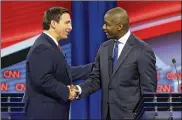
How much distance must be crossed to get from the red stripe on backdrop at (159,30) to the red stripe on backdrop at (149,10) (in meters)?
0.11

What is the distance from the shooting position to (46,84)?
12.0ft

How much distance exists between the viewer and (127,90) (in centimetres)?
404

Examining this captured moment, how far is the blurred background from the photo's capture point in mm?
6035

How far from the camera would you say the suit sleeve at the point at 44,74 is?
12.0 ft

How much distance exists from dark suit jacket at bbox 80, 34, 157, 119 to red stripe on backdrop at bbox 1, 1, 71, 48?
83.5 inches

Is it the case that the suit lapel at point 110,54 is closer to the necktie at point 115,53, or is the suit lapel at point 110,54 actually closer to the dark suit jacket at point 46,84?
the necktie at point 115,53

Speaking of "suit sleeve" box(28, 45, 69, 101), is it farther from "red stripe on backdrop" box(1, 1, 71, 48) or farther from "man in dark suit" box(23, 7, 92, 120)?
"red stripe on backdrop" box(1, 1, 71, 48)

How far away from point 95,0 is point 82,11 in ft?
0.63

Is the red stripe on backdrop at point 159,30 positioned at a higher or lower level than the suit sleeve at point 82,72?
higher

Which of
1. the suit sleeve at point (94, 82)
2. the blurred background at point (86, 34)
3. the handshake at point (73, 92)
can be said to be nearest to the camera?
the handshake at point (73, 92)

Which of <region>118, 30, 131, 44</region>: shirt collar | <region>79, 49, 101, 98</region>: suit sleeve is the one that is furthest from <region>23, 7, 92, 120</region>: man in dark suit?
<region>118, 30, 131, 44</region>: shirt collar

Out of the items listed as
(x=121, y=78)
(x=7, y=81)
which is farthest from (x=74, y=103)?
(x=121, y=78)

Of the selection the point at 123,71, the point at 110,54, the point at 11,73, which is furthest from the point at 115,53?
the point at 11,73

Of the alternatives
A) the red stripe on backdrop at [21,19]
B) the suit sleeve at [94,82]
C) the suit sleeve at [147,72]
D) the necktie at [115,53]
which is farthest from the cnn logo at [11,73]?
the suit sleeve at [147,72]
